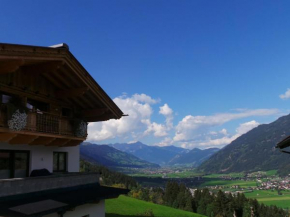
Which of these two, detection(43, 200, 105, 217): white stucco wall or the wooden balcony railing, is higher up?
the wooden balcony railing

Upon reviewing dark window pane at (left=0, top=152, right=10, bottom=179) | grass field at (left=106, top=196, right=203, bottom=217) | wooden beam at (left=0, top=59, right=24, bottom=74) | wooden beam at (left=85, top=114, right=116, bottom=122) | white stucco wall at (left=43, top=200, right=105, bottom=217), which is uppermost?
wooden beam at (left=0, top=59, right=24, bottom=74)

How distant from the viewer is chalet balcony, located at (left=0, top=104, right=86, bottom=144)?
420 inches

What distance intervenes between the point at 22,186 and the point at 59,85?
570 cm

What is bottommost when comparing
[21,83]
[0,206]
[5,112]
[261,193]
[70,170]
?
[261,193]

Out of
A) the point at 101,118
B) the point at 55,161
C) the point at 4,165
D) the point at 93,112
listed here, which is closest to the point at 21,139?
the point at 4,165

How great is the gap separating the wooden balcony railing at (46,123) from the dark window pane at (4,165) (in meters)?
1.59

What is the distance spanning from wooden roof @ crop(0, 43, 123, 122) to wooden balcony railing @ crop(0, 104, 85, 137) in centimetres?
116

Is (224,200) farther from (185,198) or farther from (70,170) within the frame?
(70,170)

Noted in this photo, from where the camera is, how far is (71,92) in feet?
48.0

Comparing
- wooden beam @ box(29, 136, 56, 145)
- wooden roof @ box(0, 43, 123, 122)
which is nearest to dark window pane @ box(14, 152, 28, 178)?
wooden beam @ box(29, 136, 56, 145)

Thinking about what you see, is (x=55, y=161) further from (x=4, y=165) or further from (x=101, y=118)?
(x=4, y=165)

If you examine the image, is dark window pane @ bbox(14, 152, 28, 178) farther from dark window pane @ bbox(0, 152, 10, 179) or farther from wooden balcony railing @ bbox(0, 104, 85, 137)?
wooden balcony railing @ bbox(0, 104, 85, 137)

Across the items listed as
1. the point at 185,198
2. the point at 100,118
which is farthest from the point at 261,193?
the point at 100,118

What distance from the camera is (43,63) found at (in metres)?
12.4
